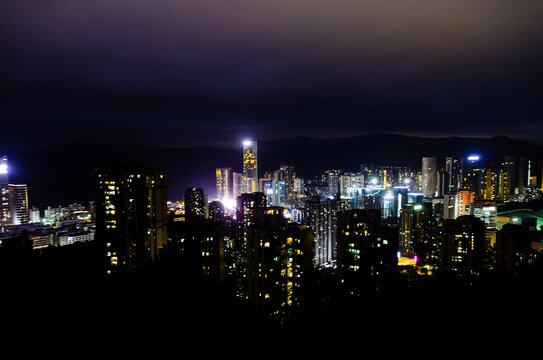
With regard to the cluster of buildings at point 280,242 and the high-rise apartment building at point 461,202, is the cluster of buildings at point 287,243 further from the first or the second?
the high-rise apartment building at point 461,202

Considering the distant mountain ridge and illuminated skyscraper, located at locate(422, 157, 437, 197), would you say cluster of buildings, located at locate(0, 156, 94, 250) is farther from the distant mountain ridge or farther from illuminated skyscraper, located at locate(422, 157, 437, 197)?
illuminated skyscraper, located at locate(422, 157, 437, 197)

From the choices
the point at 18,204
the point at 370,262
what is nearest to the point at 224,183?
the point at 18,204

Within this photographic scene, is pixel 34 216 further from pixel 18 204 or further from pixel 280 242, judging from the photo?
pixel 280 242

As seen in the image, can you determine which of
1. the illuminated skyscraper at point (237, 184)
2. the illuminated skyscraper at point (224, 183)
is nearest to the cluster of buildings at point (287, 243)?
the illuminated skyscraper at point (237, 184)

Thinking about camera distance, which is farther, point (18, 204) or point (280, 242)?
point (18, 204)

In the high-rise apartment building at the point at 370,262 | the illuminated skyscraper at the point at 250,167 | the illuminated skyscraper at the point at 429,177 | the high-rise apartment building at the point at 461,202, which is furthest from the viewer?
the illuminated skyscraper at the point at 429,177

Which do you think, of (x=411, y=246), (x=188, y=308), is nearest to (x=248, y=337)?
(x=188, y=308)
